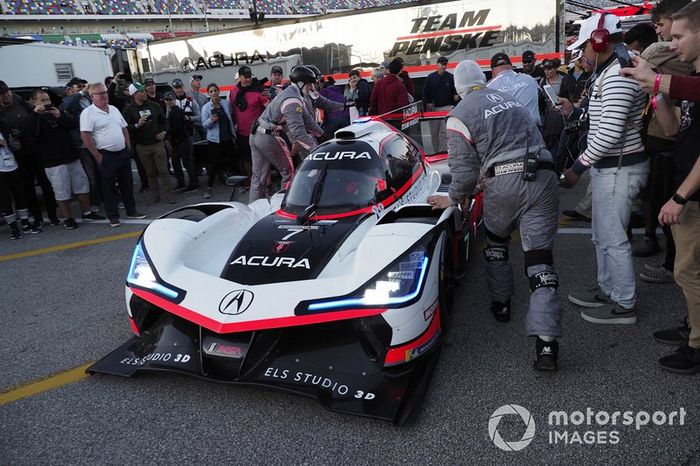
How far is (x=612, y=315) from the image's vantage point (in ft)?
10.7

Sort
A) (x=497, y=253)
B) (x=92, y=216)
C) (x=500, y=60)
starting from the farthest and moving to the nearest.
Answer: (x=92, y=216) → (x=500, y=60) → (x=497, y=253)

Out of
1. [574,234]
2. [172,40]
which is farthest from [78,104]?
[172,40]

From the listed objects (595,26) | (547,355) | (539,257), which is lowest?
(547,355)

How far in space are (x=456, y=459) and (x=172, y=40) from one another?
59.9 ft

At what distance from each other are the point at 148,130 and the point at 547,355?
6.59 m

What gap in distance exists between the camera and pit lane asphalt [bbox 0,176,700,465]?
7.34 ft

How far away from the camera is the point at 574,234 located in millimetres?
4988

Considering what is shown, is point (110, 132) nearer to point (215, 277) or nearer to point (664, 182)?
point (215, 277)

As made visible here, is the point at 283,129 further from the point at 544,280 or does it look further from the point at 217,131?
the point at 544,280

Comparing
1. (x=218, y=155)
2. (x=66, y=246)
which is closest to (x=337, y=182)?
(x=66, y=246)

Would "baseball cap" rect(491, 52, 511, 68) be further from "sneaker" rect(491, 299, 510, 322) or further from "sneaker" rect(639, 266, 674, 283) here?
"sneaker" rect(491, 299, 510, 322)

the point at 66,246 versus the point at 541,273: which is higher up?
the point at 541,273

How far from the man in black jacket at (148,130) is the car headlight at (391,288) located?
19.3 feet

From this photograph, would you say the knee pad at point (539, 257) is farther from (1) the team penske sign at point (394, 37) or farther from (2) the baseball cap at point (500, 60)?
(1) the team penske sign at point (394, 37)
